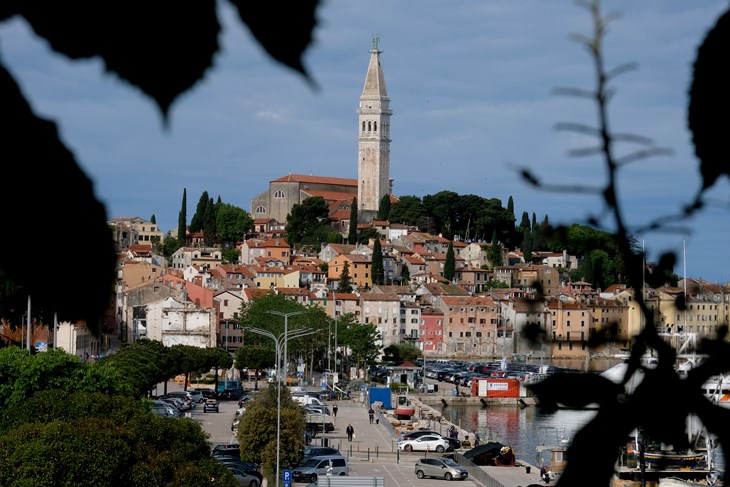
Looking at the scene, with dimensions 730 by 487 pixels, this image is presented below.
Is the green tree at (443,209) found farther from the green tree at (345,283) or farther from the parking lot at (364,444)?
the parking lot at (364,444)

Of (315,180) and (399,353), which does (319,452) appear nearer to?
(399,353)

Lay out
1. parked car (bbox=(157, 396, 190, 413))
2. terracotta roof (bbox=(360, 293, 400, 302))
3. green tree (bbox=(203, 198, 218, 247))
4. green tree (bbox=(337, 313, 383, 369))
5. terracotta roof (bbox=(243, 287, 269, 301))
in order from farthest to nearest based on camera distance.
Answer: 1. green tree (bbox=(203, 198, 218, 247))
2. terracotta roof (bbox=(360, 293, 400, 302))
3. terracotta roof (bbox=(243, 287, 269, 301))
4. green tree (bbox=(337, 313, 383, 369))
5. parked car (bbox=(157, 396, 190, 413))

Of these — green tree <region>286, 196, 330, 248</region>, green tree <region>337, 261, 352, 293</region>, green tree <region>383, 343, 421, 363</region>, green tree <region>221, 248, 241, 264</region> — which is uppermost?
green tree <region>286, 196, 330, 248</region>

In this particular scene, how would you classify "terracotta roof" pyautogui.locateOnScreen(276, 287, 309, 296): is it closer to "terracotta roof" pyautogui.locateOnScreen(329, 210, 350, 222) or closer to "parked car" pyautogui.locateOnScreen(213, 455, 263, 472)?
"terracotta roof" pyautogui.locateOnScreen(329, 210, 350, 222)

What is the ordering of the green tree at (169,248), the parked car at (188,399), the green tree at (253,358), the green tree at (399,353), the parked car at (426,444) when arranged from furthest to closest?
the green tree at (169,248) < the green tree at (399,353) < the green tree at (253,358) < the parked car at (188,399) < the parked car at (426,444)

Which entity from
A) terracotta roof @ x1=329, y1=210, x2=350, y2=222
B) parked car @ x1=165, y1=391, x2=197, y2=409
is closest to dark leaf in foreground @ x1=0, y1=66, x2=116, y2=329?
parked car @ x1=165, y1=391, x2=197, y2=409

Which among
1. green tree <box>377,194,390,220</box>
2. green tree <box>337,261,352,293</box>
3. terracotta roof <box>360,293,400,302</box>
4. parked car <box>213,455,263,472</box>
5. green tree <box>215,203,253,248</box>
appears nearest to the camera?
parked car <box>213,455,263,472</box>

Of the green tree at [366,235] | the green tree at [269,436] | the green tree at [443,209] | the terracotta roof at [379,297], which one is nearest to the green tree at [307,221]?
the green tree at [366,235]
